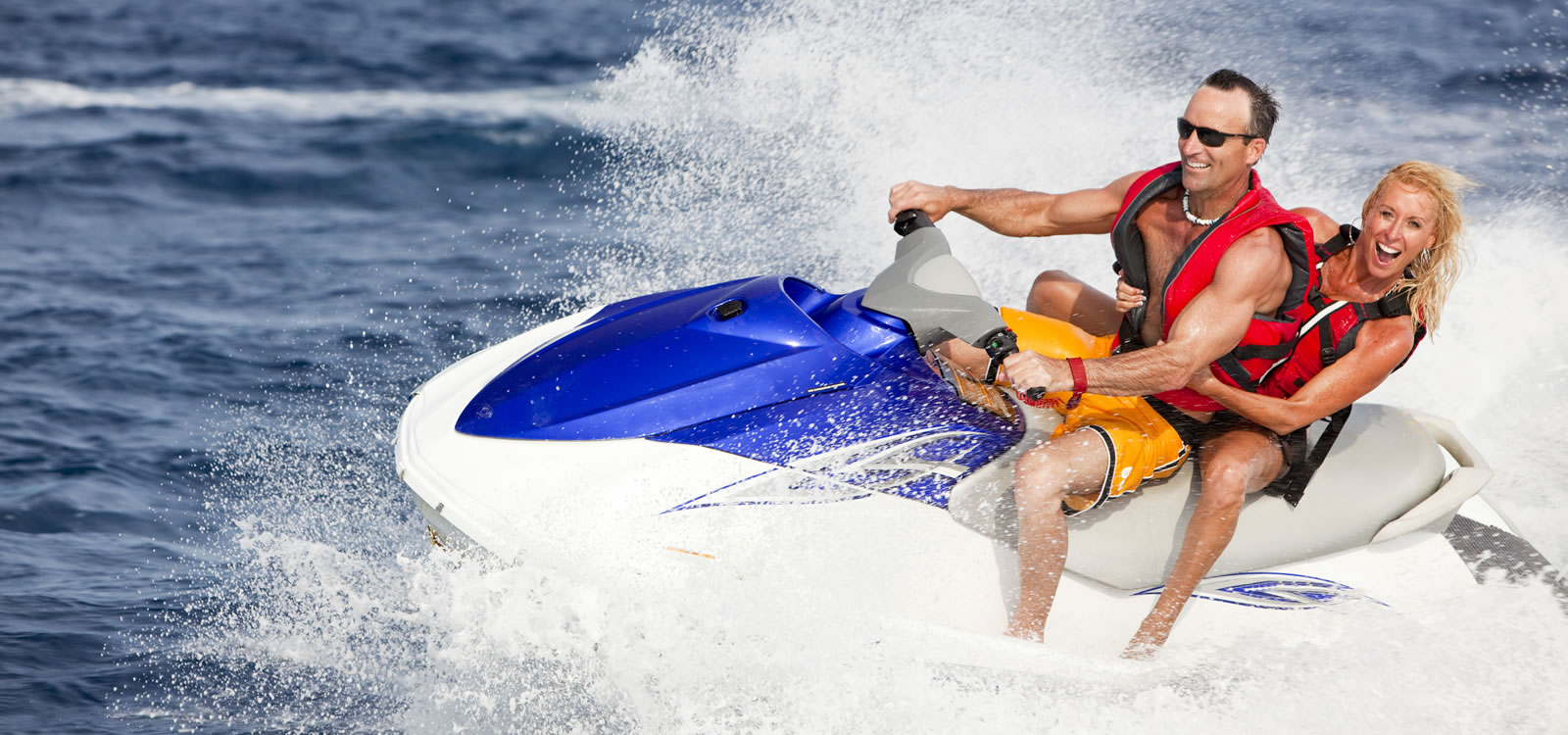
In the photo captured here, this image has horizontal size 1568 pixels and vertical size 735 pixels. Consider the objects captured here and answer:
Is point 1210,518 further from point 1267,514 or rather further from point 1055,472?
point 1055,472

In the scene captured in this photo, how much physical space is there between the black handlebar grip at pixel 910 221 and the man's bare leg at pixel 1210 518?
0.86 metres

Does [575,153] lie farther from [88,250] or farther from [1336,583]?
[1336,583]

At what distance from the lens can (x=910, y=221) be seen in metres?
3.05

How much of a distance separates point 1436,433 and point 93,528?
441 centimetres

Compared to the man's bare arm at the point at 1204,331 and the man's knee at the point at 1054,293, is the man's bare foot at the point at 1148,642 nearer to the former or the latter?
the man's bare arm at the point at 1204,331

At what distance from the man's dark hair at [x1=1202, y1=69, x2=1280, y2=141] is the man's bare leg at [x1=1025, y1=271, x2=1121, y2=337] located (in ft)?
2.35

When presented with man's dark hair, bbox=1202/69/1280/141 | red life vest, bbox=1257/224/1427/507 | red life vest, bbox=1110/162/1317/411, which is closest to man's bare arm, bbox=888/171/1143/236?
red life vest, bbox=1110/162/1317/411

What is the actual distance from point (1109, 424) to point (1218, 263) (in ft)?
1.46

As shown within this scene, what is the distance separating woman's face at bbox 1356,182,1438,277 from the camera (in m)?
2.82

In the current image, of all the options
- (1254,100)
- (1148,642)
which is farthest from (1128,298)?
(1148,642)

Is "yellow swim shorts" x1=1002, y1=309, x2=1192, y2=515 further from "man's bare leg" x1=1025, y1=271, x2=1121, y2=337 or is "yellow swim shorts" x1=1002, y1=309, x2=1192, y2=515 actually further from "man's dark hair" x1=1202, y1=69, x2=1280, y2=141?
"man's dark hair" x1=1202, y1=69, x2=1280, y2=141

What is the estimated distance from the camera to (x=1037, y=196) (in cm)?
336

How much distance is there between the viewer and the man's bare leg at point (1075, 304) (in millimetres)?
3334

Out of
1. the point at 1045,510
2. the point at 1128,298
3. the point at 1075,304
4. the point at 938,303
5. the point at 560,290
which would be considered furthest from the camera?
the point at 560,290
